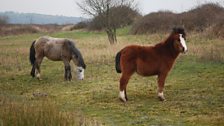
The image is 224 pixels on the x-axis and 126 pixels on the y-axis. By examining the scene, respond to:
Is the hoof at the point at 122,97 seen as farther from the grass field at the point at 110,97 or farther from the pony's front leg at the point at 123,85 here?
the grass field at the point at 110,97

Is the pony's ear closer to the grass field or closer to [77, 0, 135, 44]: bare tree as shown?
the grass field

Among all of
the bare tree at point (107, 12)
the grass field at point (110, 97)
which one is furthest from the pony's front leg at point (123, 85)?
the bare tree at point (107, 12)

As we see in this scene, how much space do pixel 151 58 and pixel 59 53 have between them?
5522 mm

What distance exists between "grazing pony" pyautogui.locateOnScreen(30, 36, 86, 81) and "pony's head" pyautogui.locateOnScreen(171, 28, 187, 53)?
4.75 metres

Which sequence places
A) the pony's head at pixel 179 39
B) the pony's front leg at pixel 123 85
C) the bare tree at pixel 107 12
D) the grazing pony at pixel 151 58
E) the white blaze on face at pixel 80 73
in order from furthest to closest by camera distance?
1. the bare tree at pixel 107 12
2. the white blaze on face at pixel 80 73
3. the pony's front leg at pixel 123 85
4. the grazing pony at pixel 151 58
5. the pony's head at pixel 179 39

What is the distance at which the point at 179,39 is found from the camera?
10.6 m

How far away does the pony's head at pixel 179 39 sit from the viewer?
1055 cm

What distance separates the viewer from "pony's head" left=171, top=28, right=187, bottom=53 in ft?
34.6

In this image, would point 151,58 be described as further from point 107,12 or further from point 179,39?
point 107,12

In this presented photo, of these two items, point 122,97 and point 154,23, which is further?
point 154,23

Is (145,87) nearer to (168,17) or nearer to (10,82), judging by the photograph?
(10,82)

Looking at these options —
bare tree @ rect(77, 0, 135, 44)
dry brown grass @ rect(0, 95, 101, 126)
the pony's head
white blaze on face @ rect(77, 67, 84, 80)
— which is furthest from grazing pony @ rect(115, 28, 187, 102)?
bare tree @ rect(77, 0, 135, 44)

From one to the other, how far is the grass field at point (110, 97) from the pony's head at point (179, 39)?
137 centimetres

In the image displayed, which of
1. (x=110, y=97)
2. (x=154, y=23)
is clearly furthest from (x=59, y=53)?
(x=154, y=23)
